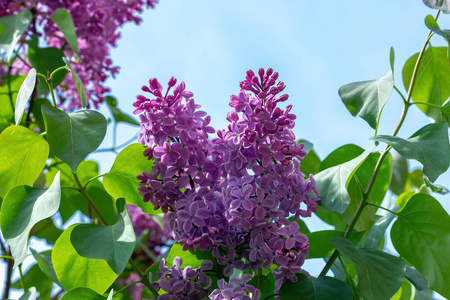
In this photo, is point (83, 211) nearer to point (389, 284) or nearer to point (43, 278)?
point (43, 278)

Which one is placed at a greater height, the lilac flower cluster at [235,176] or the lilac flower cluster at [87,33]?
Result: the lilac flower cluster at [87,33]

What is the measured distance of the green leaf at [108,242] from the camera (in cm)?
42

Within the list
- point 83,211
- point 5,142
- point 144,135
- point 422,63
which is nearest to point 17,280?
point 83,211

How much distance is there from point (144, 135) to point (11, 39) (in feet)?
1.89

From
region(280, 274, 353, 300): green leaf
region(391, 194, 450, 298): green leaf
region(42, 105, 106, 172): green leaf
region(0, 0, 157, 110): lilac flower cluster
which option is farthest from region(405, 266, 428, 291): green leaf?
region(0, 0, 157, 110): lilac flower cluster

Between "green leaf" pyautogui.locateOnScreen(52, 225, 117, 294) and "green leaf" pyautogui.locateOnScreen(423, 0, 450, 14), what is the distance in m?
0.46

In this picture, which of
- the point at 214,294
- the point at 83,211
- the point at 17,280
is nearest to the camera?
the point at 214,294

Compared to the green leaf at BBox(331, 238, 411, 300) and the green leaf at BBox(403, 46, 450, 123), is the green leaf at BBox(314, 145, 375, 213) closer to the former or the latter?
the green leaf at BBox(331, 238, 411, 300)

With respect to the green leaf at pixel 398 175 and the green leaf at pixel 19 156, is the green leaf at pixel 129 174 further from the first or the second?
the green leaf at pixel 398 175

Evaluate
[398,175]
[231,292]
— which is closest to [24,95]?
[231,292]

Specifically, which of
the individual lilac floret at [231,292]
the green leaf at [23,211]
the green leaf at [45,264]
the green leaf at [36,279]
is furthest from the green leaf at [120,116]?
the individual lilac floret at [231,292]

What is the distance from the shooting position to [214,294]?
17.0 inches

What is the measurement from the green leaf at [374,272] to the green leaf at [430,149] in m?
0.09

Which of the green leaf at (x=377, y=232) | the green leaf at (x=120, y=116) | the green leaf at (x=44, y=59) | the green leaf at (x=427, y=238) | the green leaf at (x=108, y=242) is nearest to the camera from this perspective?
the green leaf at (x=108, y=242)
